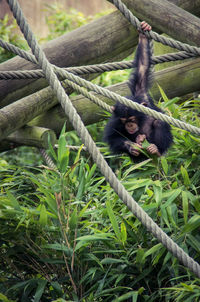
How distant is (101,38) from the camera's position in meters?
3.18

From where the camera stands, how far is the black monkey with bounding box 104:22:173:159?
308 centimetres

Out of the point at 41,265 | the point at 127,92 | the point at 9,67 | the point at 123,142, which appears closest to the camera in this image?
the point at 41,265

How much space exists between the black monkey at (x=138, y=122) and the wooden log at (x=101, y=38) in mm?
221

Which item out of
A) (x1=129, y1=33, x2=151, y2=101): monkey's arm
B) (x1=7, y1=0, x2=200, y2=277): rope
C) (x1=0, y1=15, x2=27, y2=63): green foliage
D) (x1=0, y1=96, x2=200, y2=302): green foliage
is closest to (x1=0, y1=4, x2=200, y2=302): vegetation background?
(x1=0, y1=96, x2=200, y2=302): green foliage

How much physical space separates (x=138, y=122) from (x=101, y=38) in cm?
64

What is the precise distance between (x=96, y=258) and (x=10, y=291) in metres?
0.48

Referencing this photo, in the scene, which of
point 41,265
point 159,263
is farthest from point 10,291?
point 159,263

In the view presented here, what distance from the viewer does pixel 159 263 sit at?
2.37 m

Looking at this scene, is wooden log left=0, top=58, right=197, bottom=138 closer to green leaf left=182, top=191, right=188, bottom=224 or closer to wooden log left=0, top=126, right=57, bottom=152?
wooden log left=0, top=126, right=57, bottom=152

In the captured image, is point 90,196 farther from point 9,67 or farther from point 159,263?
point 9,67

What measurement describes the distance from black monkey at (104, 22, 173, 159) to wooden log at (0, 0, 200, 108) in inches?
8.7

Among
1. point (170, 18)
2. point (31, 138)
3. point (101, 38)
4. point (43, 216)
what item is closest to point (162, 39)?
point (170, 18)

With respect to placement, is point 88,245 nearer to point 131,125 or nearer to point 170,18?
point 131,125

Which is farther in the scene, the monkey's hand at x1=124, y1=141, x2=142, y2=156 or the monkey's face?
the monkey's face
